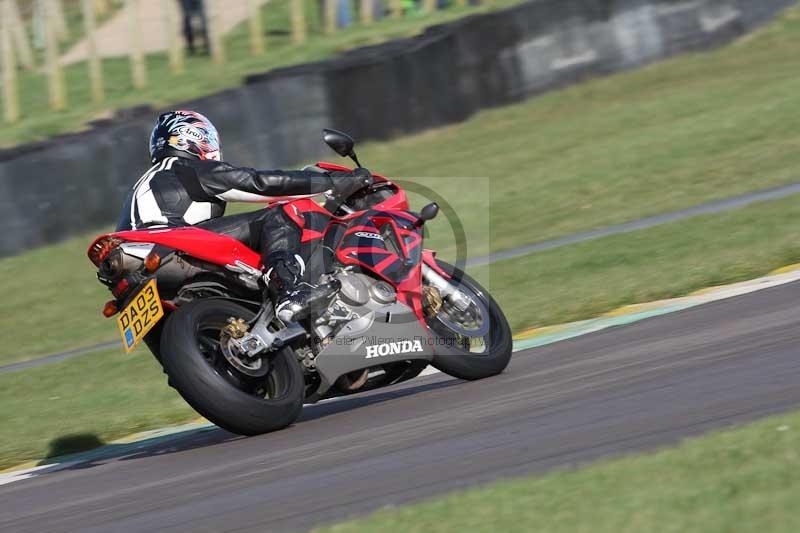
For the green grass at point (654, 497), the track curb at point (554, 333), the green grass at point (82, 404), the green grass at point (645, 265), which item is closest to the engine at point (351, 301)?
the track curb at point (554, 333)

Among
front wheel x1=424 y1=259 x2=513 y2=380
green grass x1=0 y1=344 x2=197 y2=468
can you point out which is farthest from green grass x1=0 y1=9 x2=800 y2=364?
front wheel x1=424 y1=259 x2=513 y2=380

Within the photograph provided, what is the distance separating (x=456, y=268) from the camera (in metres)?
6.99

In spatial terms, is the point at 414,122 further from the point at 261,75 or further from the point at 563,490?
the point at 563,490

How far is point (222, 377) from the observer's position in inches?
226

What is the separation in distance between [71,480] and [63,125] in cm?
919

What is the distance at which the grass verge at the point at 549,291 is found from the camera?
8.17m

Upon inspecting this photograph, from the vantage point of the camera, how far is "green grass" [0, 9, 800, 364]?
10.7 metres

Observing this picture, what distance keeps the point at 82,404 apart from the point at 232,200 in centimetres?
307

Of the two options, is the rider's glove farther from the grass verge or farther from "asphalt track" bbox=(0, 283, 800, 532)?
the grass verge

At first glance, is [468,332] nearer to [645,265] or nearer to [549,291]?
[549,291]

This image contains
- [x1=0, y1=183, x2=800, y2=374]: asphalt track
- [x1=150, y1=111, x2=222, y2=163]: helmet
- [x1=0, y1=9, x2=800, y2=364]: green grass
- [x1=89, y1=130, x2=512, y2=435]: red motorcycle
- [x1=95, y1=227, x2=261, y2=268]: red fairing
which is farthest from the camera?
[x1=0, y1=183, x2=800, y2=374]: asphalt track

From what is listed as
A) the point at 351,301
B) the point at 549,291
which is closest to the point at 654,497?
the point at 351,301

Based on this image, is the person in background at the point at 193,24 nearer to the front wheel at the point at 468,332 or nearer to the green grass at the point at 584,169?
the green grass at the point at 584,169

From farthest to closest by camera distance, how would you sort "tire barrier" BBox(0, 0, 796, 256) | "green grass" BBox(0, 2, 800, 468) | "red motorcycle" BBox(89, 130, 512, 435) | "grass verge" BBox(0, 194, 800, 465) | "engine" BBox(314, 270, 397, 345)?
"tire barrier" BBox(0, 0, 796, 256)
"green grass" BBox(0, 2, 800, 468)
"grass verge" BBox(0, 194, 800, 465)
"engine" BBox(314, 270, 397, 345)
"red motorcycle" BBox(89, 130, 512, 435)
